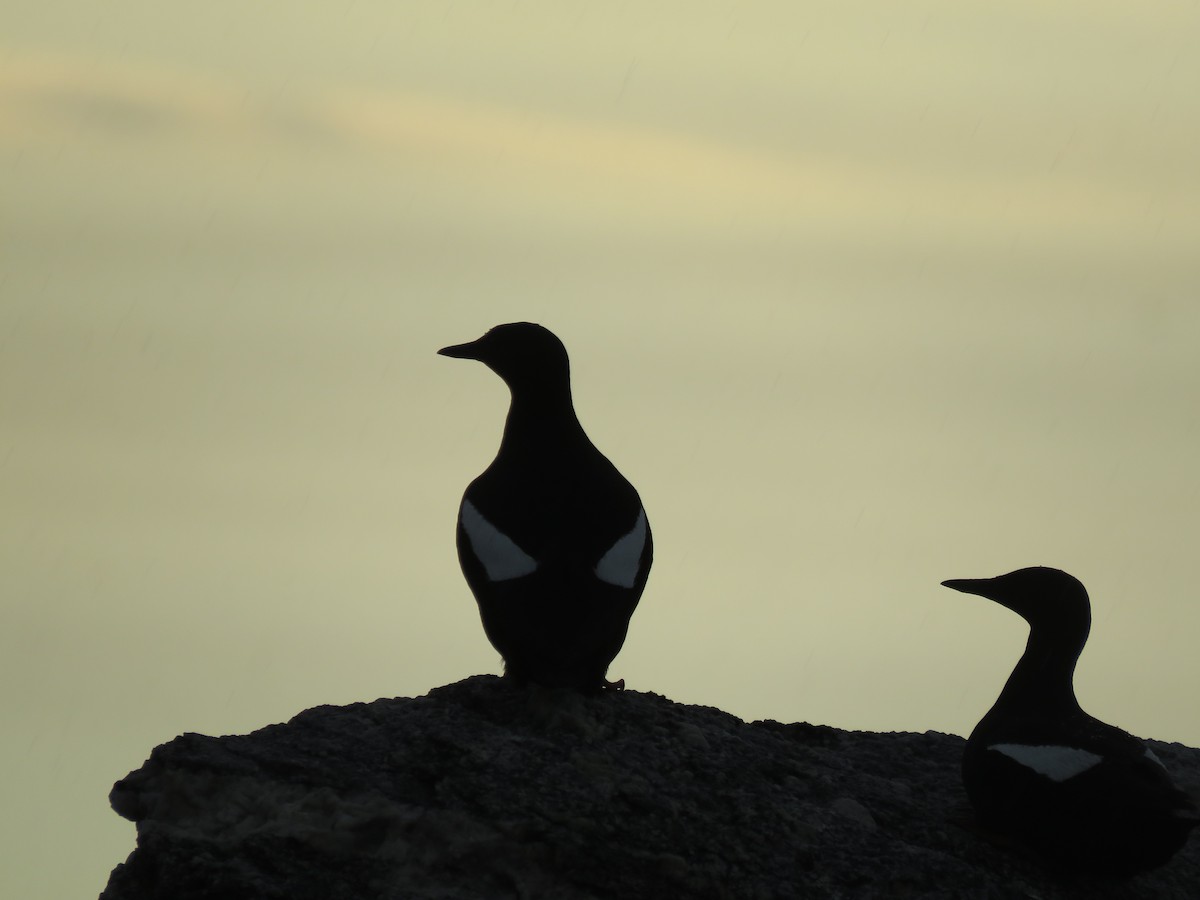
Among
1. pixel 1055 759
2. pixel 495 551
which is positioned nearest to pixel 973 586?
pixel 1055 759

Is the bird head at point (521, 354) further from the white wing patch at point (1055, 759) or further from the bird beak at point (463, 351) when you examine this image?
the white wing patch at point (1055, 759)

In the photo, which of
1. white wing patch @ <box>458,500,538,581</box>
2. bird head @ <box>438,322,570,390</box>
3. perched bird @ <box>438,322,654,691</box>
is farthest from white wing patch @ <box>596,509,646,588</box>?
bird head @ <box>438,322,570,390</box>

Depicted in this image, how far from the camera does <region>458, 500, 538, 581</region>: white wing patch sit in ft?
26.4

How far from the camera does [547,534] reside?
26.5ft

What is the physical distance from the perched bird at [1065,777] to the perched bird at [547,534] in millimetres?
1986

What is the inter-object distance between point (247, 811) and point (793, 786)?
9.07 ft

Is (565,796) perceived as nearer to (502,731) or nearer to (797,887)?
(502,731)

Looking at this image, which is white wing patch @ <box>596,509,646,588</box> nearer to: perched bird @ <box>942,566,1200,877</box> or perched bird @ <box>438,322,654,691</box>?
perched bird @ <box>438,322,654,691</box>

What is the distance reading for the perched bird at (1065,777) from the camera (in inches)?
307

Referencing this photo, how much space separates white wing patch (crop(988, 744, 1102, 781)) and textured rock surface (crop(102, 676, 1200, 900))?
22.0 inches

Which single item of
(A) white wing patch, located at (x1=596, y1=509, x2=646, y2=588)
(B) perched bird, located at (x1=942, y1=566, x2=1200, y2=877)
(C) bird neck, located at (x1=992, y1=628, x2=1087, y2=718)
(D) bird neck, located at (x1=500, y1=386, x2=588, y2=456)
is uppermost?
(D) bird neck, located at (x1=500, y1=386, x2=588, y2=456)

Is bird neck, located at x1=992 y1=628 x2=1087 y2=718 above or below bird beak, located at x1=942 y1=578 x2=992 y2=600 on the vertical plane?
below

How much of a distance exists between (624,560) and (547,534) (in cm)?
41

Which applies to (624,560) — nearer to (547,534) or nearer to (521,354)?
(547,534)
